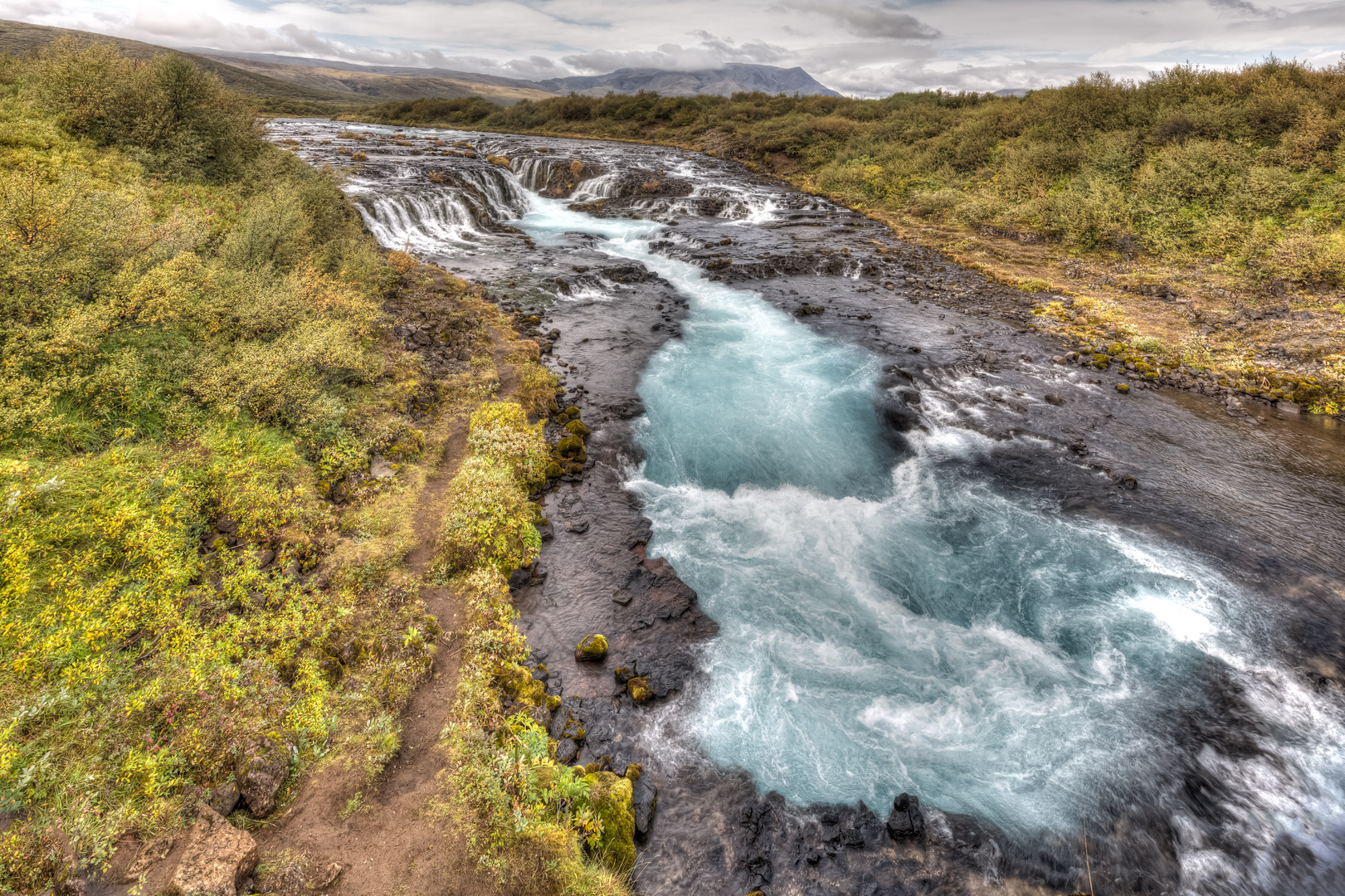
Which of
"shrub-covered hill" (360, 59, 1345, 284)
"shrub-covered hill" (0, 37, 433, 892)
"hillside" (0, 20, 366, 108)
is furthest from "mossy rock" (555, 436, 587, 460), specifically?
"hillside" (0, 20, 366, 108)

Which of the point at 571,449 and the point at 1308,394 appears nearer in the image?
the point at 571,449

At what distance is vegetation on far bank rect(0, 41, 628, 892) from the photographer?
691cm

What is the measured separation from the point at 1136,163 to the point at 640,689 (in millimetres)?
44999

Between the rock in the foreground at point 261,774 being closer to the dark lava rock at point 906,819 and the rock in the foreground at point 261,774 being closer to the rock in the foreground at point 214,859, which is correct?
the rock in the foreground at point 214,859

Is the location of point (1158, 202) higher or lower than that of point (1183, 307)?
higher

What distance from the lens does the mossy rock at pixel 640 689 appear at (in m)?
9.88

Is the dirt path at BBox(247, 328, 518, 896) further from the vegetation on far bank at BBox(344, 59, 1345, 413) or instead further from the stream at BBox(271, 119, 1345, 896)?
the vegetation on far bank at BBox(344, 59, 1345, 413)

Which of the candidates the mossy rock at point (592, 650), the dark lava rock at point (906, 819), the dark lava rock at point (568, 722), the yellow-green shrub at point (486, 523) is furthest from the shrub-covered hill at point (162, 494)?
the dark lava rock at point (906, 819)

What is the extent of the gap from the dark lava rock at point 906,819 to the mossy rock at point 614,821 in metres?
4.15

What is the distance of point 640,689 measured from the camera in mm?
9914

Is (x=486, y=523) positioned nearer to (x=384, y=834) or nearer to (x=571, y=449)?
(x=571, y=449)

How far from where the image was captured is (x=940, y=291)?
2831 cm

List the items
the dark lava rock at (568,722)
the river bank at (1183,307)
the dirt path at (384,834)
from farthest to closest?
the river bank at (1183,307) < the dark lava rock at (568,722) < the dirt path at (384,834)

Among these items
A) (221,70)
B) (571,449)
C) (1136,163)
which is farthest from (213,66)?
(1136,163)
